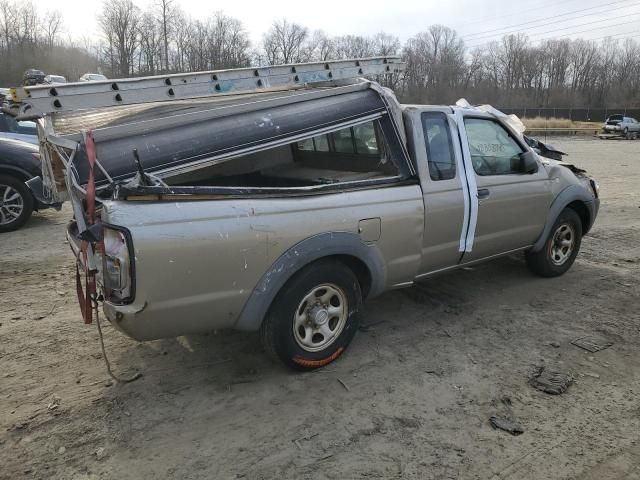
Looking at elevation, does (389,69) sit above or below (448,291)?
above

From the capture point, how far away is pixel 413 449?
9.46ft

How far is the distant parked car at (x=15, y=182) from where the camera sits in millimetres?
7727

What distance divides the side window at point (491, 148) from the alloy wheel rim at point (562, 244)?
1.08 meters

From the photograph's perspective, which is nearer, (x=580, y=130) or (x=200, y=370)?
(x=200, y=370)

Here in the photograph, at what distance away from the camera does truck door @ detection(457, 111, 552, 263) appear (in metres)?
4.53

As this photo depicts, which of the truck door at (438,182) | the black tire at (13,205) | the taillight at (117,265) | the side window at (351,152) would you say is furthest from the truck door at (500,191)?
the black tire at (13,205)

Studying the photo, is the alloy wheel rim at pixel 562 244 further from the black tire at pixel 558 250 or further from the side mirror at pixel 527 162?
the side mirror at pixel 527 162

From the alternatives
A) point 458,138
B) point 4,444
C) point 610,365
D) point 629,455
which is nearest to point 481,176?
point 458,138

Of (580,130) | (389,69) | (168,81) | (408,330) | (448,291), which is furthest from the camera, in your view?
(580,130)

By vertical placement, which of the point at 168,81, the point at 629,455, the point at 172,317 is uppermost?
the point at 168,81

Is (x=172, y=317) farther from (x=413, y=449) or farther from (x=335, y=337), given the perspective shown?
(x=413, y=449)

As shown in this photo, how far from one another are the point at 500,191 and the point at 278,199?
2.36 meters

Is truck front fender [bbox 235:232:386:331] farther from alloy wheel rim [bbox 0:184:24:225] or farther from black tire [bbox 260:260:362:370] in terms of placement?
alloy wheel rim [bbox 0:184:24:225]

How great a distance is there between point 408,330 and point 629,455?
186 centimetres
